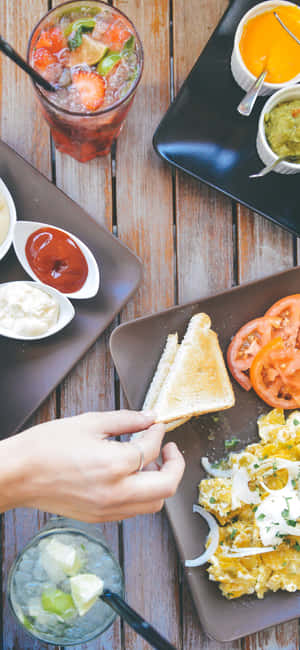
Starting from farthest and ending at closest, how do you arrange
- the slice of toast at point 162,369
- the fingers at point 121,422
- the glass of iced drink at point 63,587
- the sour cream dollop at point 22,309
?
the slice of toast at point 162,369, the sour cream dollop at point 22,309, the glass of iced drink at point 63,587, the fingers at point 121,422

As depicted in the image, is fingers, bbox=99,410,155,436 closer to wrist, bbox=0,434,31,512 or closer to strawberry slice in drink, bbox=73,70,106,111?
wrist, bbox=0,434,31,512

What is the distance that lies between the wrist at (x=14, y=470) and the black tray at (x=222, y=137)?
1.14 meters

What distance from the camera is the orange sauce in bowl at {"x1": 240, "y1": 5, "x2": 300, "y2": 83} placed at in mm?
1970

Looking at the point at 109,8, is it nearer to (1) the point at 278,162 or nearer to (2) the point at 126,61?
(2) the point at 126,61

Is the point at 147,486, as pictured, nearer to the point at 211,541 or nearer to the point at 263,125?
the point at 211,541

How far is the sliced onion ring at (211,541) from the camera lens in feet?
6.38

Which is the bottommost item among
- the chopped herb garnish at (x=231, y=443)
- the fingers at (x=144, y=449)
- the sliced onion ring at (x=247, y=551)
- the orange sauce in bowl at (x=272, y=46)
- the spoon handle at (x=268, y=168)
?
the sliced onion ring at (x=247, y=551)

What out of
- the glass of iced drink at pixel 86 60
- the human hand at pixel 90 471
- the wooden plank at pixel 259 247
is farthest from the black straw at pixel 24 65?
the human hand at pixel 90 471

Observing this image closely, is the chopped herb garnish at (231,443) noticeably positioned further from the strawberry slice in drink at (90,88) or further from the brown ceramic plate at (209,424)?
the strawberry slice in drink at (90,88)

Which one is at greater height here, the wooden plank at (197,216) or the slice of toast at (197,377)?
the wooden plank at (197,216)

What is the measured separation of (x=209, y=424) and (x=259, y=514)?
35cm

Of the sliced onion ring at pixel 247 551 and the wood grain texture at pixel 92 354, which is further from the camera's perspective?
the wood grain texture at pixel 92 354

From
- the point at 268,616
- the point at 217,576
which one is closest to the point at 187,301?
the point at 217,576

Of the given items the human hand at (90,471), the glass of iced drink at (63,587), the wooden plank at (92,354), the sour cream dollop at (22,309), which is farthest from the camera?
the wooden plank at (92,354)
